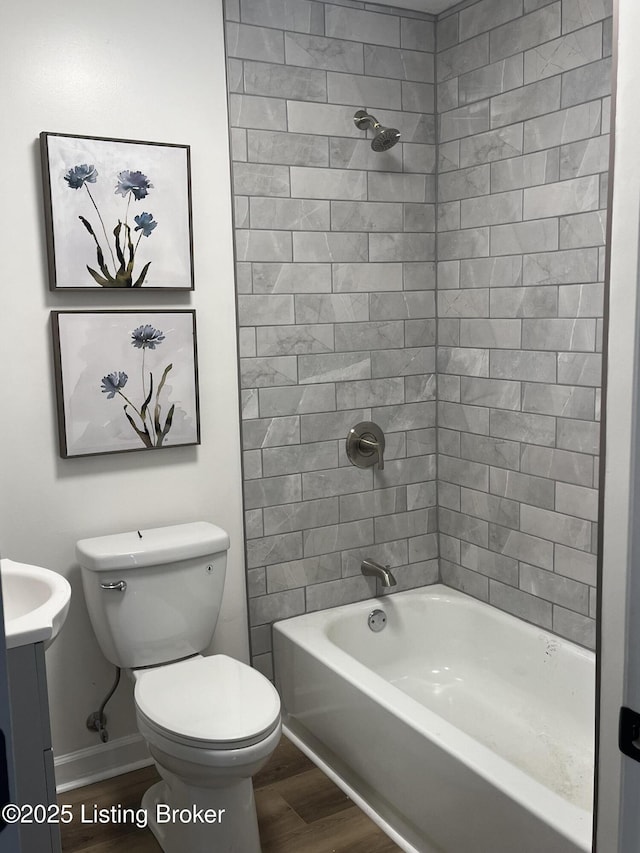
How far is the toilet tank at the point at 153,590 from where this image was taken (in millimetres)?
2498

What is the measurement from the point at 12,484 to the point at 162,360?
62 centimetres

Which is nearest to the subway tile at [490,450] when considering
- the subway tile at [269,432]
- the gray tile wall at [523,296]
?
the gray tile wall at [523,296]

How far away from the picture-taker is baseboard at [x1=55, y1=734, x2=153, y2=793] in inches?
106

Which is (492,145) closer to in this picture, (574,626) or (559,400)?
(559,400)

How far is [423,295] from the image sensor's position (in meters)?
3.19

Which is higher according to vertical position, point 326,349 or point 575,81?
point 575,81

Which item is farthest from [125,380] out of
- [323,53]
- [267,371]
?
[323,53]

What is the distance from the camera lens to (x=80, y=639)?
2.70m

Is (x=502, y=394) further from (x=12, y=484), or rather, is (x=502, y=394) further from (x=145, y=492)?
(x=12, y=484)

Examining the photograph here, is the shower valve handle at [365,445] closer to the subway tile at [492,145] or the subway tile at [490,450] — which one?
the subway tile at [490,450]

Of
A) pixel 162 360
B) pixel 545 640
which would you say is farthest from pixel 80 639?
pixel 545 640

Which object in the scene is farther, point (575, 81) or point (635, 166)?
point (575, 81)

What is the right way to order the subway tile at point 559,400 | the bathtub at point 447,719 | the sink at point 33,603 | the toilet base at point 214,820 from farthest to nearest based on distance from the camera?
1. the subway tile at point 559,400
2. the toilet base at point 214,820
3. the bathtub at point 447,719
4. the sink at point 33,603

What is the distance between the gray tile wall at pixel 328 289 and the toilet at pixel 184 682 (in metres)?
0.39
